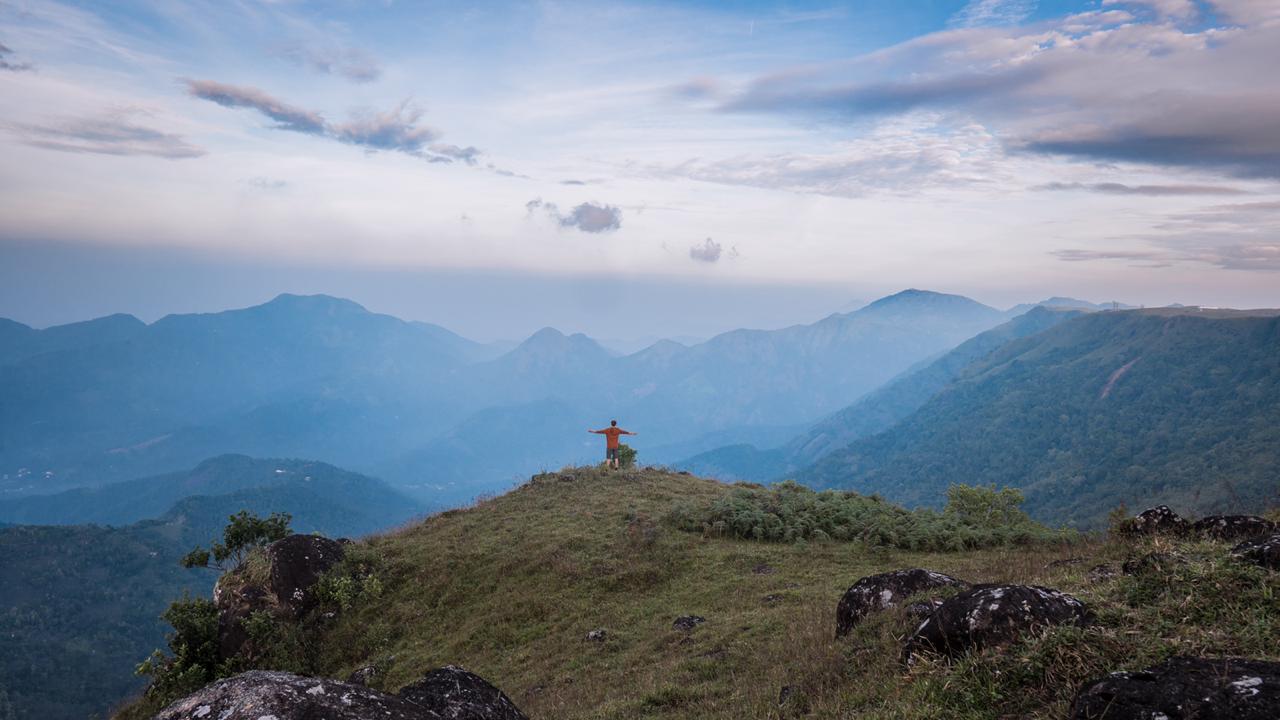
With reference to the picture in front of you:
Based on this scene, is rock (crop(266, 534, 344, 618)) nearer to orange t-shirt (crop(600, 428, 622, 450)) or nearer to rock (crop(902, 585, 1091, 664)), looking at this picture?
orange t-shirt (crop(600, 428, 622, 450))

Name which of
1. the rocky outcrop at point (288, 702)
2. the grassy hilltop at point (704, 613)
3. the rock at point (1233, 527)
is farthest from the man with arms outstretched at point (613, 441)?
the rocky outcrop at point (288, 702)

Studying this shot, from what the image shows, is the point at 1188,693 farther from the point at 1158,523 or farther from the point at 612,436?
the point at 612,436

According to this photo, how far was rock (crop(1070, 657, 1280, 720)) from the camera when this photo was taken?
180 inches

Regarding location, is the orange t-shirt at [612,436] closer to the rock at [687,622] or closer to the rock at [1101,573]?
the rock at [687,622]

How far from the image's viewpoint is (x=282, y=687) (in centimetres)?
611

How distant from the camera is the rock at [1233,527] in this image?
10.4 meters

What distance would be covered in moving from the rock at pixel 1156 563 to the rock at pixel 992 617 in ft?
4.27

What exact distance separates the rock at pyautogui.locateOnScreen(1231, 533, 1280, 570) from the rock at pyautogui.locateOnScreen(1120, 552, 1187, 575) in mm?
563

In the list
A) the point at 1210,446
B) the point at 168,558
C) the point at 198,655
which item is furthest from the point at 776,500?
the point at 168,558

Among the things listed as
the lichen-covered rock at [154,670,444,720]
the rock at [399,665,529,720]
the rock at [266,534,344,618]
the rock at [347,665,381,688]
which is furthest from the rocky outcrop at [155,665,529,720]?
the rock at [266,534,344,618]

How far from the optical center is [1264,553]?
24.3ft

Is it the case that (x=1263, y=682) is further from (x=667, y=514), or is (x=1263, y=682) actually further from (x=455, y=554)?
(x=455, y=554)

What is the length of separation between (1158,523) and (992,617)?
8423mm

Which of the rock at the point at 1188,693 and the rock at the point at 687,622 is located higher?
the rock at the point at 1188,693
